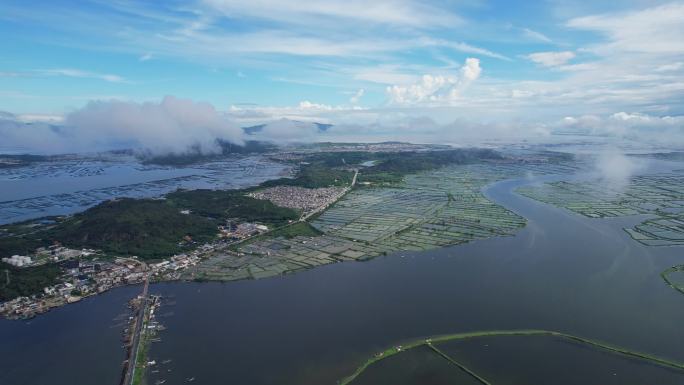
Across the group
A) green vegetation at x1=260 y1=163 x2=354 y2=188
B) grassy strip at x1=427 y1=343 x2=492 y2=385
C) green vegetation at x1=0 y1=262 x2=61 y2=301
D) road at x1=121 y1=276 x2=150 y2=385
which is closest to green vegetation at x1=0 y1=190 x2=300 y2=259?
green vegetation at x1=0 y1=262 x2=61 y2=301

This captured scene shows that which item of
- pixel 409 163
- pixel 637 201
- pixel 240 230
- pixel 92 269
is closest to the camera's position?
pixel 92 269

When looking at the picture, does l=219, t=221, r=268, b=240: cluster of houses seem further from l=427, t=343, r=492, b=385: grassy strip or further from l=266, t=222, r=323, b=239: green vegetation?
l=427, t=343, r=492, b=385: grassy strip

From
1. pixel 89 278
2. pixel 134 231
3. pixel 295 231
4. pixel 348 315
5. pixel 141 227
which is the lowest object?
pixel 348 315

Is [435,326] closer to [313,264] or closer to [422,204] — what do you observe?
[313,264]

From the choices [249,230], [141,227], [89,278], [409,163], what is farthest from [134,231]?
[409,163]

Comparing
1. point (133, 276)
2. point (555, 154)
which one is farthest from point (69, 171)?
point (555, 154)

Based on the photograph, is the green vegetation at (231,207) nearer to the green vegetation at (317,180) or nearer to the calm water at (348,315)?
the green vegetation at (317,180)

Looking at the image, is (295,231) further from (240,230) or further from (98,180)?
(98,180)
